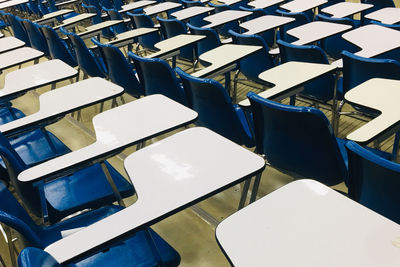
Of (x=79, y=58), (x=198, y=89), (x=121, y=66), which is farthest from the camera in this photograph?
(x=79, y=58)

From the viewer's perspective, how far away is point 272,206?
1.14m

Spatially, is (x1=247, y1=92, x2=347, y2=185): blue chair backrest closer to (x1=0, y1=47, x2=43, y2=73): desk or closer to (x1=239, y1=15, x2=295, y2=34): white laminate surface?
(x1=239, y1=15, x2=295, y2=34): white laminate surface

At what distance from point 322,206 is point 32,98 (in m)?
4.24

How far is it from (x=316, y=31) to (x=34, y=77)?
2177mm

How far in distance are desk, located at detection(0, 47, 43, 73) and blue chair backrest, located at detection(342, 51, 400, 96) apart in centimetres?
250

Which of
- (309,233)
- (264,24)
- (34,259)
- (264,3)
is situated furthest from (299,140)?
(264,3)

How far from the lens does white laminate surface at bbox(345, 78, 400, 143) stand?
148 centimetres

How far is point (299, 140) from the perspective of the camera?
1710 mm

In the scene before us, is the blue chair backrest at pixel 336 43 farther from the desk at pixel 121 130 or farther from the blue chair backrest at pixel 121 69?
the desk at pixel 121 130

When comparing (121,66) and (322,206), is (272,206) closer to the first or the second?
(322,206)

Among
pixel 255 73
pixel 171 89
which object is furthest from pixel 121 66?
pixel 255 73

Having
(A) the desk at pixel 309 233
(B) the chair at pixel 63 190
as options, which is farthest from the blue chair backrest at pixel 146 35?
(A) the desk at pixel 309 233

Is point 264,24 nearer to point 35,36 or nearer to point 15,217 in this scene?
point 35,36

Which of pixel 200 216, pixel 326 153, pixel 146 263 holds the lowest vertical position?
pixel 200 216
